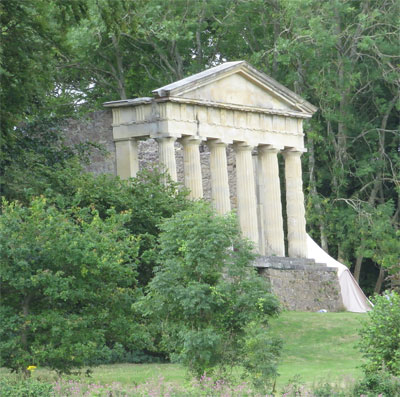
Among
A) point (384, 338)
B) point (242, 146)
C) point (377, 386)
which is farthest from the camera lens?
point (242, 146)

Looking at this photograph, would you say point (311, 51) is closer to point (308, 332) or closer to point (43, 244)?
point (308, 332)

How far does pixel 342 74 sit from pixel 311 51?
203cm

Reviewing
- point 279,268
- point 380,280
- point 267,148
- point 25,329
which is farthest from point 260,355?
point 380,280

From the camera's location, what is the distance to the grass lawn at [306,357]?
24.2 m

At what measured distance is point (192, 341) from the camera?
20609 mm

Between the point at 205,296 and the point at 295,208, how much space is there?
22219 millimetres

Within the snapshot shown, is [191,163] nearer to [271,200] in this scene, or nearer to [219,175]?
[219,175]

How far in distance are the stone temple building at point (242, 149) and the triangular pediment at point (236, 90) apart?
0.10ft

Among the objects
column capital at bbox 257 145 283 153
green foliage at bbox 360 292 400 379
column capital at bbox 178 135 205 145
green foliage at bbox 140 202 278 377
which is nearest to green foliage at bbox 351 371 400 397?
green foliage at bbox 360 292 400 379

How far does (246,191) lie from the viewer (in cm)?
4084

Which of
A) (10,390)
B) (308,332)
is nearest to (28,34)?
(308,332)

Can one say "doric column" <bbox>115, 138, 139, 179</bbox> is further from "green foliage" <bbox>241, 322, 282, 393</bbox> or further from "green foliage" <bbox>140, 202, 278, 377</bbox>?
"green foliage" <bbox>241, 322, 282, 393</bbox>

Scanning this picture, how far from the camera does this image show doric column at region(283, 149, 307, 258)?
4269 cm

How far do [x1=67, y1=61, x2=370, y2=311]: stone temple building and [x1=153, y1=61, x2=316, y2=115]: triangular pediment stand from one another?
0.03 meters
